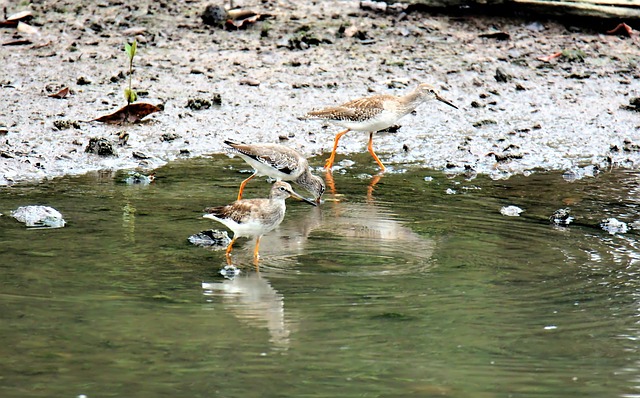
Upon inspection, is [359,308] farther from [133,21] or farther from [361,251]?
[133,21]

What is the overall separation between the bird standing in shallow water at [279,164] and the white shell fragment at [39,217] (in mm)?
1783

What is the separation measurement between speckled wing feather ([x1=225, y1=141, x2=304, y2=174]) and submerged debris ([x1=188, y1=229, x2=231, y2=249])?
154cm

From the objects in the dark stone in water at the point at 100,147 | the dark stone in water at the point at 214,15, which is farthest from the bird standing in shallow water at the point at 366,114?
the dark stone in water at the point at 214,15

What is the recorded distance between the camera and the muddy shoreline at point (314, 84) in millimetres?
10281

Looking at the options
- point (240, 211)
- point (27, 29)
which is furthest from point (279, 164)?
point (27, 29)

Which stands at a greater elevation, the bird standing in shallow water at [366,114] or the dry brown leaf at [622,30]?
the dry brown leaf at [622,30]

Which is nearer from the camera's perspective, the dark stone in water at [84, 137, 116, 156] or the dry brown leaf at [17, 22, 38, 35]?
the dark stone in water at [84, 137, 116, 156]

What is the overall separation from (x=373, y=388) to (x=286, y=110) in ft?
24.0

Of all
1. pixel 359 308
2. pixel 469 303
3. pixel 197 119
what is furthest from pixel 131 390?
pixel 197 119

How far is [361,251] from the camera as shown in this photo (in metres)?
6.80

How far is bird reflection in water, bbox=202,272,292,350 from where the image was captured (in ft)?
16.7

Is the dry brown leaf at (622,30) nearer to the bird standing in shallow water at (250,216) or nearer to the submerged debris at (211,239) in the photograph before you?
the bird standing in shallow water at (250,216)

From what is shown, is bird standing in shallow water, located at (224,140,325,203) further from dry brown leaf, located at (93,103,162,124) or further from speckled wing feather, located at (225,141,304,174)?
dry brown leaf, located at (93,103,162,124)

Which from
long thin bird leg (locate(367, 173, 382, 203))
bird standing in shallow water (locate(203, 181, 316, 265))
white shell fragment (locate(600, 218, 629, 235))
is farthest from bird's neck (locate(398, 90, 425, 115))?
bird standing in shallow water (locate(203, 181, 316, 265))
